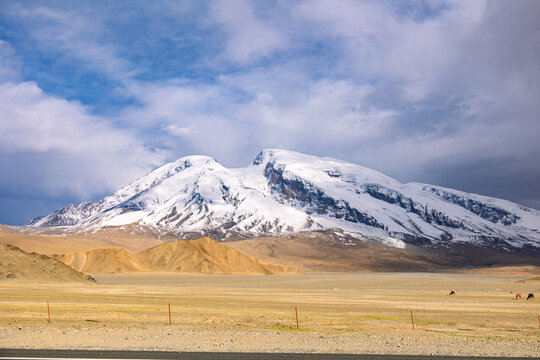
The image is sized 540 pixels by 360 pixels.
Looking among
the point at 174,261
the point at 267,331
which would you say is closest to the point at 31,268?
the point at 267,331

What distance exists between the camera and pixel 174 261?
154 m

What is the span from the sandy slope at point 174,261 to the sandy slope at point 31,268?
54390mm

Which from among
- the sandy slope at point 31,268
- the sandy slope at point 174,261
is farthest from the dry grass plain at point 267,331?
the sandy slope at point 174,261

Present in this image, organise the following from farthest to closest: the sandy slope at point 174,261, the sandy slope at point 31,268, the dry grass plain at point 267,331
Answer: the sandy slope at point 174,261 → the sandy slope at point 31,268 → the dry grass plain at point 267,331

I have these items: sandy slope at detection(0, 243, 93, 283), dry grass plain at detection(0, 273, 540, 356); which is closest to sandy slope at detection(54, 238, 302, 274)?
sandy slope at detection(0, 243, 93, 283)

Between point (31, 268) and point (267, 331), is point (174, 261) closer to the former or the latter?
point (31, 268)

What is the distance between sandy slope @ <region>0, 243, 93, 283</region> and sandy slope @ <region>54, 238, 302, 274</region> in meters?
54.4

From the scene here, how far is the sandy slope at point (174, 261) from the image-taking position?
14288cm

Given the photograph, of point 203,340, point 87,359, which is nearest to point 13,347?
point 87,359

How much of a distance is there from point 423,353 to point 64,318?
22920 mm

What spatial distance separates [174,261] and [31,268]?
74263mm

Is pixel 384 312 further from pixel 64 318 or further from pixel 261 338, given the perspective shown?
pixel 64 318

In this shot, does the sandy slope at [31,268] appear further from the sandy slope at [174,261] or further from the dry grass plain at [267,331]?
the sandy slope at [174,261]

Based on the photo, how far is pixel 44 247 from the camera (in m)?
169
